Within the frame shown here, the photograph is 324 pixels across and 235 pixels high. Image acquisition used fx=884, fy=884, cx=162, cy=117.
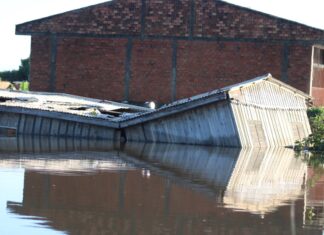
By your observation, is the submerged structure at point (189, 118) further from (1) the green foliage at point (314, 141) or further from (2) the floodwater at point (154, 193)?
(2) the floodwater at point (154, 193)

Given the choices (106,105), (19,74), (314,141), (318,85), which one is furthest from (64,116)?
(19,74)

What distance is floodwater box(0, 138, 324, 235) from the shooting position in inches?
477

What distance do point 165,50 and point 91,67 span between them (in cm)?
340

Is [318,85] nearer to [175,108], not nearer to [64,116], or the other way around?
[175,108]

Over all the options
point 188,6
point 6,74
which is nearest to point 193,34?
point 188,6

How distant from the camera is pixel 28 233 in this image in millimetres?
10961

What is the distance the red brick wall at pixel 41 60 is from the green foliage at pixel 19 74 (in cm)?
4096

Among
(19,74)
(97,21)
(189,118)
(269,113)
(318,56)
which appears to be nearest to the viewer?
(189,118)

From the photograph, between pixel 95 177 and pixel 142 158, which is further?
pixel 142 158

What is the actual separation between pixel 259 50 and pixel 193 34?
2.86 m

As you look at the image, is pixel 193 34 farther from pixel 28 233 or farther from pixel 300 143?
pixel 28 233

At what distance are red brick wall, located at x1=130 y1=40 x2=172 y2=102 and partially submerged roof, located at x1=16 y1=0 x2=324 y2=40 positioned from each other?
1.92 feet

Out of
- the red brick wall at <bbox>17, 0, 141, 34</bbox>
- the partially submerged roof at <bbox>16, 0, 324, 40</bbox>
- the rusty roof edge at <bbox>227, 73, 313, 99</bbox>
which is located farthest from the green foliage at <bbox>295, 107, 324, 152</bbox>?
the red brick wall at <bbox>17, 0, 141, 34</bbox>

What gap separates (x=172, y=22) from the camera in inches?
1457
